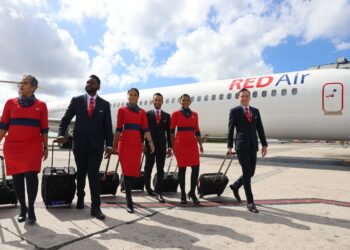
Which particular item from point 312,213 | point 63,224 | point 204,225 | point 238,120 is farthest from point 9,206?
point 312,213

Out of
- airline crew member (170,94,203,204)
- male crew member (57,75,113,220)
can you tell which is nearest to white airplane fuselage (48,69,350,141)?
airline crew member (170,94,203,204)

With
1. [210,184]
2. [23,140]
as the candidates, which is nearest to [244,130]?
[210,184]

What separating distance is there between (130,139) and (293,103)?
25.7ft

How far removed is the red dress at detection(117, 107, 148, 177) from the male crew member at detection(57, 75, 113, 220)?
Result: 345mm

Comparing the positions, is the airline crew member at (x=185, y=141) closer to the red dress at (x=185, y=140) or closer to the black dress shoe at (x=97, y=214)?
the red dress at (x=185, y=140)

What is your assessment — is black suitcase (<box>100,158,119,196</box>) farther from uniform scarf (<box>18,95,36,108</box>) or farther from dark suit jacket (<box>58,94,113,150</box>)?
uniform scarf (<box>18,95,36,108</box>)

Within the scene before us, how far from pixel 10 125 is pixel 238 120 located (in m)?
3.34

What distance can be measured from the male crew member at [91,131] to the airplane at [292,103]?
825 centimetres

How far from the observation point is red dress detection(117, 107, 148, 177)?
15.8ft

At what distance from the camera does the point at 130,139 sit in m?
4.87

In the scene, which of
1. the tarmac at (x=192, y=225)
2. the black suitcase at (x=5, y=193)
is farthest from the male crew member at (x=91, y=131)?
the black suitcase at (x=5, y=193)

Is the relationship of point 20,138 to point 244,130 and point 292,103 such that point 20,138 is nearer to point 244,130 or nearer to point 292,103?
point 244,130

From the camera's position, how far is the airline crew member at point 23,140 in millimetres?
3975

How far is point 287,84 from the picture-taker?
446 inches
